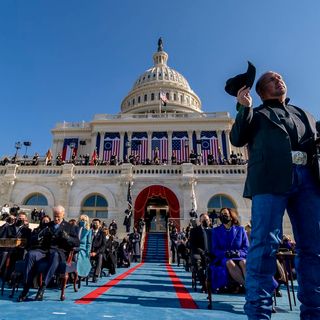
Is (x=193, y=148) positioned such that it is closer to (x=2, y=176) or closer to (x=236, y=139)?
(x=2, y=176)

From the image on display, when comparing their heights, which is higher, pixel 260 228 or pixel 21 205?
pixel 21 205

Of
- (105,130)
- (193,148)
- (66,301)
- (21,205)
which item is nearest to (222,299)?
(66,301)

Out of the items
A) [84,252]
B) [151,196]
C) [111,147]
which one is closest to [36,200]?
[151,196]

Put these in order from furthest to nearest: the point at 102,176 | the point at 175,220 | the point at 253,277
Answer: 1. the point at 102,176
2. the point at 175,220
3. the point at 253,277

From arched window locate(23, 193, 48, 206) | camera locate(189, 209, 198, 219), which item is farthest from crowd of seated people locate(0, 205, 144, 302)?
arched window locate(23, 193, 48, 206)

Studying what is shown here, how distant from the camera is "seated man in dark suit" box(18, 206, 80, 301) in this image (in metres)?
4.73

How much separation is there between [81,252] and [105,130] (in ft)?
119

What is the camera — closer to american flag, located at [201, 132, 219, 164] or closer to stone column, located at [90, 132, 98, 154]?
american flag, located at [201, 132, 219, 164]

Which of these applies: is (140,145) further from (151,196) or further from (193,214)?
(193,214)

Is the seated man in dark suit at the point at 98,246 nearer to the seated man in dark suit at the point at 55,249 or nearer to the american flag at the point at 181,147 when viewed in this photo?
the seated man in dark suit at the point at 55,249

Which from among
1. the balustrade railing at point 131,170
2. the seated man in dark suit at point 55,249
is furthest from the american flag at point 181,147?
the seated man in dark suit at point 55,249

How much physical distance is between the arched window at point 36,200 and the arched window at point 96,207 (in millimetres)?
3669

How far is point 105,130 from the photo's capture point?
41.6 m

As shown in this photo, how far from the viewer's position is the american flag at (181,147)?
129 feet
